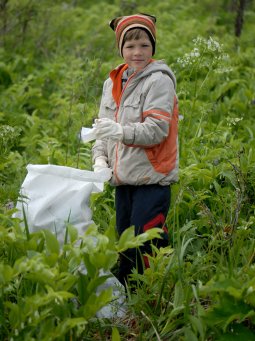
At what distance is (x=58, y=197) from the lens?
3.43 m

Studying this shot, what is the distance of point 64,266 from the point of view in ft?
9.76

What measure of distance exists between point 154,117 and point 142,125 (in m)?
0.08

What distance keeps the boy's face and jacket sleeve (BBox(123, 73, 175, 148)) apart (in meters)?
0.11

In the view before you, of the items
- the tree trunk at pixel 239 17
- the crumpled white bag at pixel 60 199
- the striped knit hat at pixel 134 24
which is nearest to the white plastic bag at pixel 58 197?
the crumpled white bag at pixel 60 199

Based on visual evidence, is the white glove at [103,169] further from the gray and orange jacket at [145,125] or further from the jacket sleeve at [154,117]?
the jacket sleeve at [154,117]

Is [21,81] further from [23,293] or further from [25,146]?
[23,293]

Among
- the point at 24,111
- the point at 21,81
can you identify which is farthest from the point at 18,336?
the point at 21,81

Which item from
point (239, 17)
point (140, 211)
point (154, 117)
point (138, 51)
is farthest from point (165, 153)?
point (239, 17)

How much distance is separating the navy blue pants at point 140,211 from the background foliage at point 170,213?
10 cm

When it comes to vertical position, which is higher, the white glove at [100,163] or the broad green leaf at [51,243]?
the white glove at [100,163]

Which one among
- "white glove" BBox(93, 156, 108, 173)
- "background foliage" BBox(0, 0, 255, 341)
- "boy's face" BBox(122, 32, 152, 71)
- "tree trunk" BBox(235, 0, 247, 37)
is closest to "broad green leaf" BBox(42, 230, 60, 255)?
"background foliage" BBox(0, 0, 255, 341)

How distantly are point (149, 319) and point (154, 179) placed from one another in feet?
2.48

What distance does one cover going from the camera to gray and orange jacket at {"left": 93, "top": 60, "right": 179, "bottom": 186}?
11.0ft

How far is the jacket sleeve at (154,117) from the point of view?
3309mm
